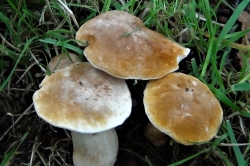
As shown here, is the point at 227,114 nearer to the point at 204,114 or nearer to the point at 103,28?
the point at 204,114

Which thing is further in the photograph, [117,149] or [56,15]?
[56,15]

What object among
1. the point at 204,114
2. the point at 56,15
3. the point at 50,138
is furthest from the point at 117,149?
the point at 56,15

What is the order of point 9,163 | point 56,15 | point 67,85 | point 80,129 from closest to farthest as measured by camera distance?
point 80,129
point 67,85
point 9,163
point 56,15

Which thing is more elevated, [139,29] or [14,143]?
[139,29]

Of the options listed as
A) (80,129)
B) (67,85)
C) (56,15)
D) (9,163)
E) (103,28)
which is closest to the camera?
(80,129)

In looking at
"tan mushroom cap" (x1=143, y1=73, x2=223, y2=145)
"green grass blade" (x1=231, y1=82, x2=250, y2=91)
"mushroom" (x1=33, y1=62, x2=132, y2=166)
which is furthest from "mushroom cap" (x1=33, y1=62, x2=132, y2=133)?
"green grass blade" (x1=231, y1=82, x2=250, y2=91)

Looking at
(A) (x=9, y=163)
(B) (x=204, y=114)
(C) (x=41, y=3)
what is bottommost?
(A) (x=9, y=163)

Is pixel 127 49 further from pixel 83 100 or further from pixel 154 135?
pixel 154 135
